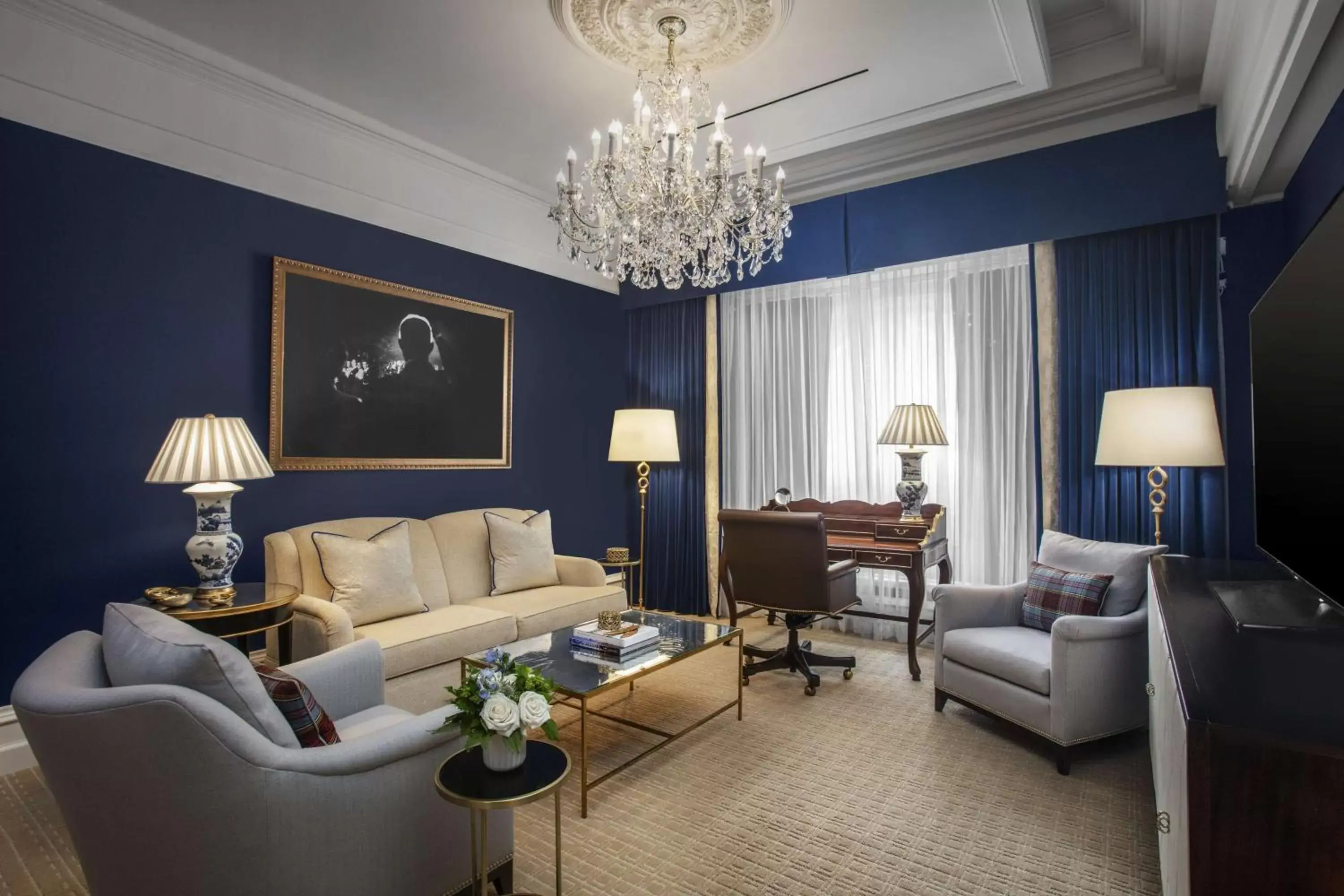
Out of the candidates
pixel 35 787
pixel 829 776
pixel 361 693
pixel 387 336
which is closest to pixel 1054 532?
pixel 829 776

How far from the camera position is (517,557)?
13.5ft

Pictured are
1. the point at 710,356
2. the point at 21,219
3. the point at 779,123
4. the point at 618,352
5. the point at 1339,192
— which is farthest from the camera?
the point at 618,352

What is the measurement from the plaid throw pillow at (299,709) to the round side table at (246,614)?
1.06 metres

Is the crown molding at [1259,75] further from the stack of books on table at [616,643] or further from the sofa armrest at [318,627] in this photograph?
the sofa armrest at [318,627]

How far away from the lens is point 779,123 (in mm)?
3861

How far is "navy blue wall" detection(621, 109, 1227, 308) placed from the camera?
3.37m

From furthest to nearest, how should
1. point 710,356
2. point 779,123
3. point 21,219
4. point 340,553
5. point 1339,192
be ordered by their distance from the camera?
point 710,356 < point 779,123 < point 340,553 < point 21,219 < point 1339,192

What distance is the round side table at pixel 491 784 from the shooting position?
1480mm

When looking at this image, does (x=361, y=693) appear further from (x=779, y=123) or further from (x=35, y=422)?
(x=779, y=123)

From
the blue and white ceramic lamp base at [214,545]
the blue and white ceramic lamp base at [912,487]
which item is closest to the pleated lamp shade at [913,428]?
the blue and white ceramic lamp base at [912,487]

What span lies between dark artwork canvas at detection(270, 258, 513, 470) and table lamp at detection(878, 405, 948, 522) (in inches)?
102

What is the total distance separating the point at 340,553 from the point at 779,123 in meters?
3.31

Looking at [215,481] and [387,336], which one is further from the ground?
[387,336]

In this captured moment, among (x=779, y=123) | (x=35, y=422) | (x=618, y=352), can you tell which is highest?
(x=779, y=123)
